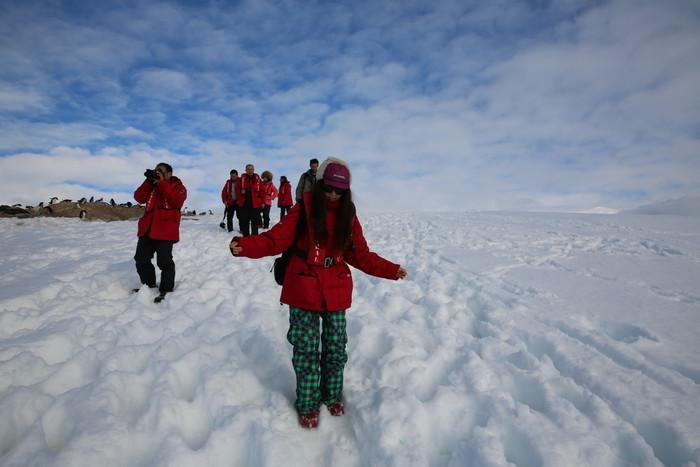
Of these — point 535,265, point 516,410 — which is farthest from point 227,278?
point 535,265

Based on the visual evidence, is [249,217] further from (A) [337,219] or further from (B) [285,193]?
(A) [337,219]

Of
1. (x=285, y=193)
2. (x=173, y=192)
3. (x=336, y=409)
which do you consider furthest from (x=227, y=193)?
(x=336, y=409)

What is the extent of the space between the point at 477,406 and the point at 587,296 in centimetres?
293

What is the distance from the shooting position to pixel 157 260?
208 inches

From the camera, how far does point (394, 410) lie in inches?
105

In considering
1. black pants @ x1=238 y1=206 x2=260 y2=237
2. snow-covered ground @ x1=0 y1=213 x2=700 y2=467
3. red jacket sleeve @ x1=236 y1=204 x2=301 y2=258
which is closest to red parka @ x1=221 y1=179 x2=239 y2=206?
black pants @ x1=238 y1=206 x2=260 y2=237

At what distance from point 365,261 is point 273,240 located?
83cm

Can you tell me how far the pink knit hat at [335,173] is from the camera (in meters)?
2.60

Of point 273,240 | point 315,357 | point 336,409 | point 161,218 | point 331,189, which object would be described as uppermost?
point 331,189

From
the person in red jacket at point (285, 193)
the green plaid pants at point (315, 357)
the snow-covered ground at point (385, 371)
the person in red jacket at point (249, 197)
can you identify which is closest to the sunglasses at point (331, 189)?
the green plaid pants at point (315, 357)

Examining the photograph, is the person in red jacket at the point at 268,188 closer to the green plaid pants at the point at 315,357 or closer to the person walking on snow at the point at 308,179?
the person walking on snow at the point at 308,179

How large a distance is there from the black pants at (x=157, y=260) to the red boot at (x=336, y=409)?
12.1 feet

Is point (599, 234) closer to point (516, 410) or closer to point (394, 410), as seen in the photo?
point (516, 410)

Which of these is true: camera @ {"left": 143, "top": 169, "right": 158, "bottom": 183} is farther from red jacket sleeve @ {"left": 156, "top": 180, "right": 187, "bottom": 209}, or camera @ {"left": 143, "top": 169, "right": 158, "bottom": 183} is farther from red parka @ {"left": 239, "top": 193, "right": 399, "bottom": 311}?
red parka @ {"left": 239, "top": 193, "right": 399, "bottom": 311}
